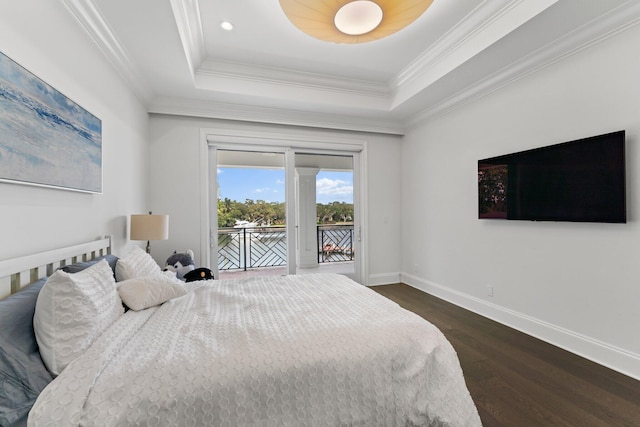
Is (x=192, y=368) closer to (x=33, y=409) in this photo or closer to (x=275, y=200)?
(x=33, y=409)

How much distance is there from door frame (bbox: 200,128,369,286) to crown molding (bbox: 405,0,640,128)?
162 cm

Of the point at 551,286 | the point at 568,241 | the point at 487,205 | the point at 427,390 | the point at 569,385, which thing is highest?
the point at 487,205

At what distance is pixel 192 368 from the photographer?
42.4 inches

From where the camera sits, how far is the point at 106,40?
210 cm

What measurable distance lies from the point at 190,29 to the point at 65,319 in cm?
249

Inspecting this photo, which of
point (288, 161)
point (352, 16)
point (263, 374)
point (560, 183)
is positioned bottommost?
point (263, 374)

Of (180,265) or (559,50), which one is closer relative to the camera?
(559,50)

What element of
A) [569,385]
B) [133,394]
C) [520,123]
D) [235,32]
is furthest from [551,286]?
[235,32]

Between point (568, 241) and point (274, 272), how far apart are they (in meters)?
4.29

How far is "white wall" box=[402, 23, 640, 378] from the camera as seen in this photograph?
2.00 meters

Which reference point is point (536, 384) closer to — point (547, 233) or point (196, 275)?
point (547, 233)

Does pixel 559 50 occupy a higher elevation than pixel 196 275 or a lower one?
higher

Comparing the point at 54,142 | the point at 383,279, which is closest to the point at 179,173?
the point at 54,142

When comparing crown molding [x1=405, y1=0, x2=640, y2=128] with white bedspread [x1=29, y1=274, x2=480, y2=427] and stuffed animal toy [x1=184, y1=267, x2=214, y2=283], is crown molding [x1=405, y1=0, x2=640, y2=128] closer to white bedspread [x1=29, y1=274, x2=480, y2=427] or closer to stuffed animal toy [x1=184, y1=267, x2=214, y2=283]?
white bedspread [x1=29, y1=274, x2=480, y2=427]
